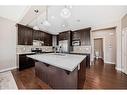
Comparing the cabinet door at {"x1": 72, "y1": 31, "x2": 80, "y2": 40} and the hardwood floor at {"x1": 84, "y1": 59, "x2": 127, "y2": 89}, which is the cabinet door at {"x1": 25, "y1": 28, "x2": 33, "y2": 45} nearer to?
the cabinet door at {"x1": 72, "y1": 31, "x2": 80, "y2": 40}

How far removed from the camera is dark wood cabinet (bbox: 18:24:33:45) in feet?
15.2

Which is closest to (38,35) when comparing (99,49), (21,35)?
(21,35)

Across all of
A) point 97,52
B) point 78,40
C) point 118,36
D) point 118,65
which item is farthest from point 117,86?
point 97,52

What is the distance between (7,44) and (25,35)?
107 centimetres

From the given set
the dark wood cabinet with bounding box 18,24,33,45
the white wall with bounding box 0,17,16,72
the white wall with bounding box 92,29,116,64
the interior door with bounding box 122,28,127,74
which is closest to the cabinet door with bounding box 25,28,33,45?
the dark wood cabinet with bounding box 18,24,33,45

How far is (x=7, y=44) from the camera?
4105 mm

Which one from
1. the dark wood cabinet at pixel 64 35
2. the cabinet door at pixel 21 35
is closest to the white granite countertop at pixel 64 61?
the cabinet door at pixel 21 35

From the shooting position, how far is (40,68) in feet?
10.2

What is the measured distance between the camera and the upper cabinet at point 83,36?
535 cm

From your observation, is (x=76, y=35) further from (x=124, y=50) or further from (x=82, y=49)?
(x=124, y=50)

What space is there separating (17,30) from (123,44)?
5008 mm

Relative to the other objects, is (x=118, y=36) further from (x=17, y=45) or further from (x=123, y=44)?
(x=17, y=45)
